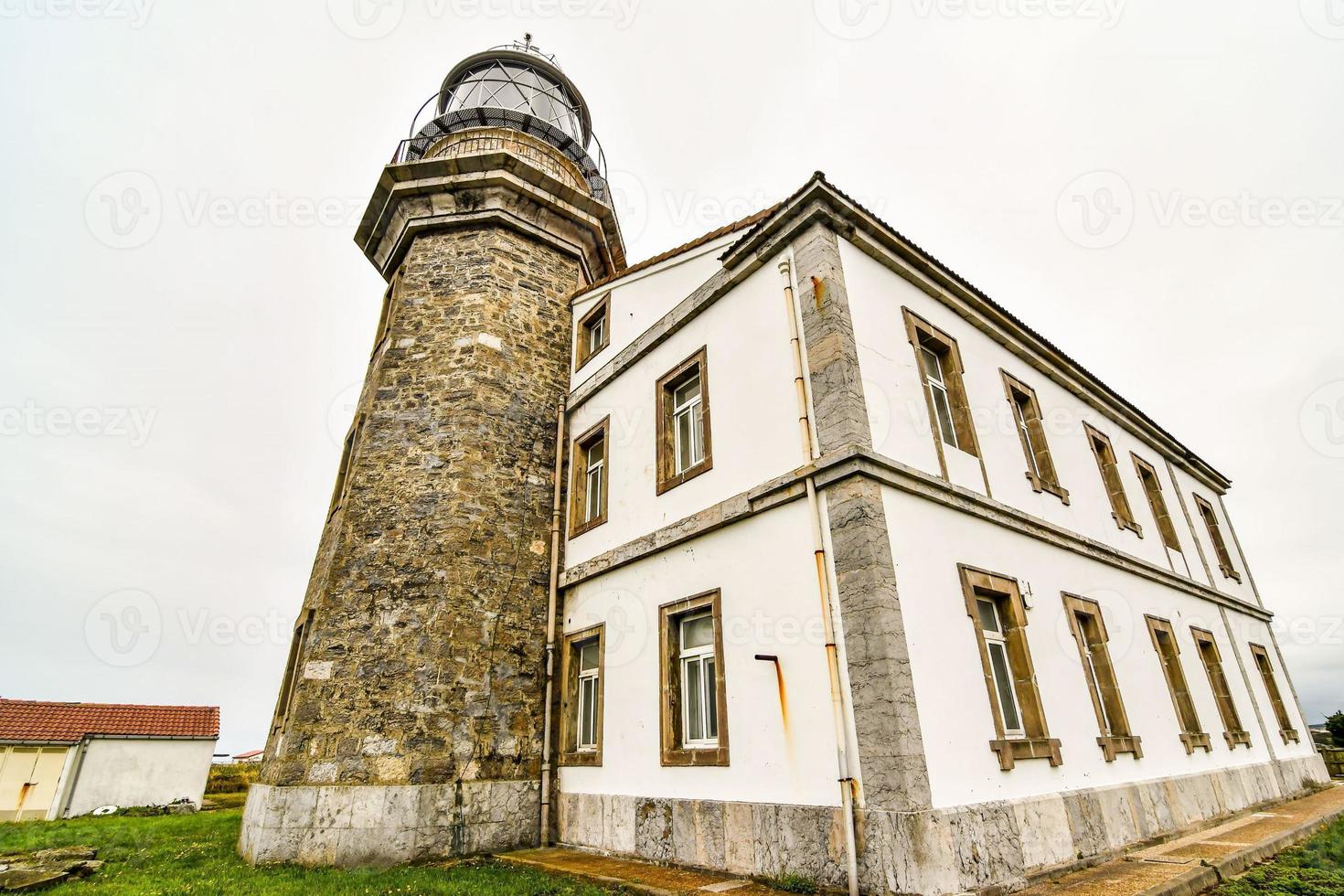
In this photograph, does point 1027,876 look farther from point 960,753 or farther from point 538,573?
point 538,573

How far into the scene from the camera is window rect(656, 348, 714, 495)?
8.10 meters

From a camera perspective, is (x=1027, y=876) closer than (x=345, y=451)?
Yes

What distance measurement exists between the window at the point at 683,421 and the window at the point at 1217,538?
13798 mm

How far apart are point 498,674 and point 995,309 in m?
8.87

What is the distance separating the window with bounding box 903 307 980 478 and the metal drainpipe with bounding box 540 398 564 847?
18.8 feet

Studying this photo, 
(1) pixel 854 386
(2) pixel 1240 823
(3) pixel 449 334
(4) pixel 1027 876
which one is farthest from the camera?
(3) pixel 449 334

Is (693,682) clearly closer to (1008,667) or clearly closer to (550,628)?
(550,628)

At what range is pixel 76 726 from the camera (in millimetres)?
A: 22469

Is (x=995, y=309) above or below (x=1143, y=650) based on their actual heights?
above

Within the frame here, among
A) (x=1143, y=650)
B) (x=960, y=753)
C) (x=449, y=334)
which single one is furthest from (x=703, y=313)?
(x=1143, y=650)

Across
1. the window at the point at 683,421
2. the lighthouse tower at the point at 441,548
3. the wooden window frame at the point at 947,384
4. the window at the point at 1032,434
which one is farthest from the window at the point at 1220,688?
the lighthouse tower at the point at 441,548

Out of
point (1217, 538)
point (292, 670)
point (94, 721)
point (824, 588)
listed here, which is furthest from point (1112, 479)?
point (94, 721)

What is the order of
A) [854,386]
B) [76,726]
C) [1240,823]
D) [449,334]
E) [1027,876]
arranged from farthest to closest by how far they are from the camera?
[76,726], [449,334], [1240,823], [854,386], [1027,876]

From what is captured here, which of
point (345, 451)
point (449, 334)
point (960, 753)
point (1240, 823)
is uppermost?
point (449, 334)
